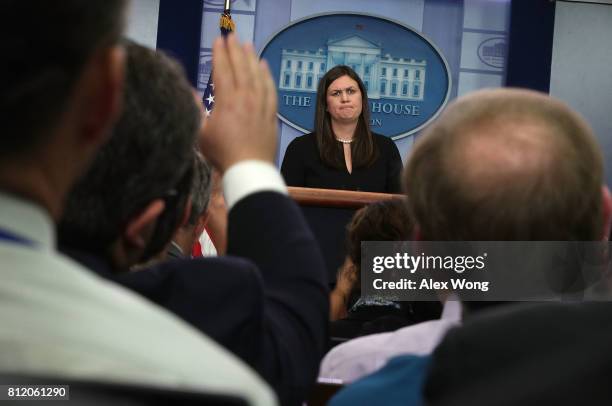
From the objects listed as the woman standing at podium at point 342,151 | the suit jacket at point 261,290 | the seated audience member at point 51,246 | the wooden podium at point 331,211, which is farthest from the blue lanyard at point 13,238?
the woman standing at podium at point 342,151

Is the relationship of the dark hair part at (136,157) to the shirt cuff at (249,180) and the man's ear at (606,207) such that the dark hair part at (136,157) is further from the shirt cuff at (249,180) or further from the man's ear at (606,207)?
the man's ear at (606,207)

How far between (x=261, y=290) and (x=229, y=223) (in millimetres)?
126

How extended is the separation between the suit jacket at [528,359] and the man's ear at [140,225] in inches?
16.9

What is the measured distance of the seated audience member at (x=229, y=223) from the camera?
2.83 ft

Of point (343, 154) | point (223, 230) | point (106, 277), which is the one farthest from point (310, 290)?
point (343, 154)

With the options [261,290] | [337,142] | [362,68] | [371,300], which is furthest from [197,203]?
[362,68]

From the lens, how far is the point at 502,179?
96cm

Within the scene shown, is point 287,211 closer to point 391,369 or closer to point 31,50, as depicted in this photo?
point 391,369

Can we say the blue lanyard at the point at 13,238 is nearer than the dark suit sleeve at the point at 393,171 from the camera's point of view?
Yes

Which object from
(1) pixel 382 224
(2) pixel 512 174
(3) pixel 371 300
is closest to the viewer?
(2) pixel 512 174

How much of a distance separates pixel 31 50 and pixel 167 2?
690 centimetres

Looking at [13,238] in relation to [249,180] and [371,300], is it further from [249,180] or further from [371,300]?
[371,300]

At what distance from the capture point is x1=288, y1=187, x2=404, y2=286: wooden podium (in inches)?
126

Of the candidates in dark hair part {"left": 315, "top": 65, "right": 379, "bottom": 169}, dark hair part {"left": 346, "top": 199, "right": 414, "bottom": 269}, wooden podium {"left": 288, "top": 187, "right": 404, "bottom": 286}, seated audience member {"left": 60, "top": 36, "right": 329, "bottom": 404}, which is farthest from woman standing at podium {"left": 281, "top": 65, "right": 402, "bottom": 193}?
seated audience member {"left": 60, "top": 36, "right": 329, "bottom": 404}
